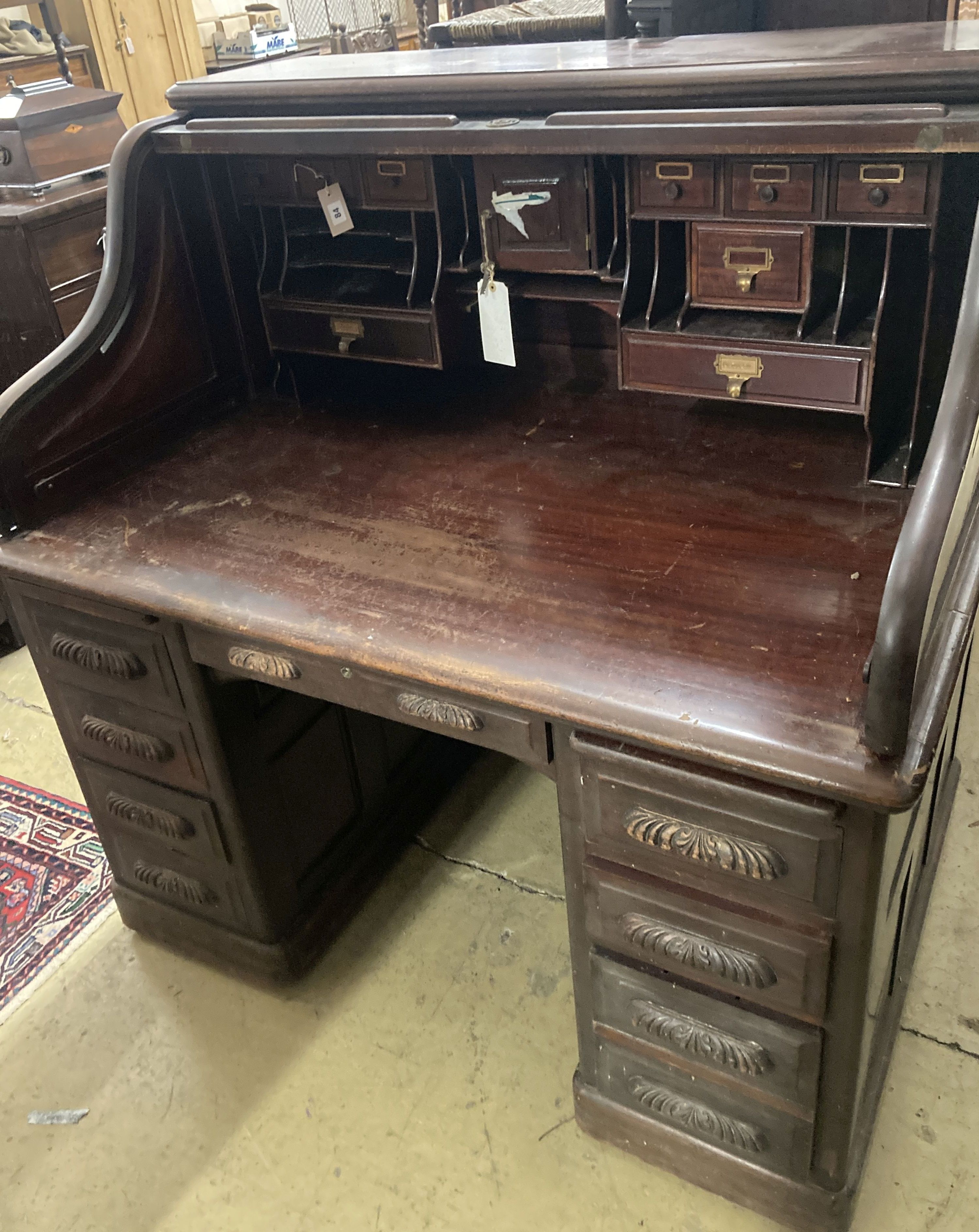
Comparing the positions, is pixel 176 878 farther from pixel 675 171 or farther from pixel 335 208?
pixel 675 171

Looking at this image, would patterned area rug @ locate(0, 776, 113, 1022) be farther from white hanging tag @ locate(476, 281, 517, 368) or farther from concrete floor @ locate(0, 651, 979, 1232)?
white hanging tag @ locate(476, 281, 517, 368)

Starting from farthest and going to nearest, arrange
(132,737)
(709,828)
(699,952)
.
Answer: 1. (132,737)
2. (699,952)
3. (709,828)

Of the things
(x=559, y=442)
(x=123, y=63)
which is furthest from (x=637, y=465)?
(x=123, y=63)

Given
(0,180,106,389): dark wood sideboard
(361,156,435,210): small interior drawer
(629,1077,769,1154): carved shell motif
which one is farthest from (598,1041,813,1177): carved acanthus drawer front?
(0,180,106,389): dark wood sideboard

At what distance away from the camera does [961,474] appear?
946 mm

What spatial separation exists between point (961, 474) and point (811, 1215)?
102 cm

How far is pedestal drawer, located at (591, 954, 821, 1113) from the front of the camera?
124cm

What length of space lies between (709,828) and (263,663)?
61 cm

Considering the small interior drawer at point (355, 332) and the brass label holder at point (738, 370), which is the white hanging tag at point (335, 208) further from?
the brass label holder at point (738, 370)

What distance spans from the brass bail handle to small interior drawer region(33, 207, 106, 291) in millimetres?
1483

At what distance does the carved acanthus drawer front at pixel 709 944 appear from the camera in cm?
116

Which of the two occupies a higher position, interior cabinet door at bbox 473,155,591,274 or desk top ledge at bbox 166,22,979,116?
desk top ledge at bbox 166,22,979,116

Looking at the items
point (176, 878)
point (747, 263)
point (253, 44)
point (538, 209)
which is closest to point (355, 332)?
point (538, 209)

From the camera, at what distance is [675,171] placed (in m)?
1.30
